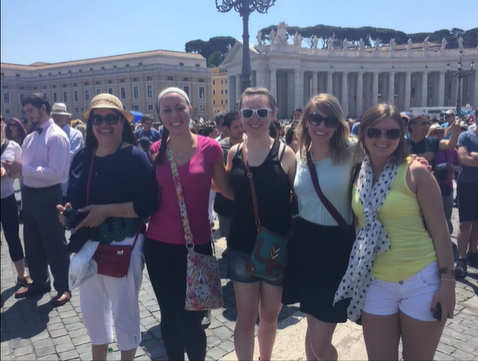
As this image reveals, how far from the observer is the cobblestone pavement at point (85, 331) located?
3.24 metres

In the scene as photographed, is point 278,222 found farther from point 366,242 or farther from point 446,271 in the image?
point 446,271

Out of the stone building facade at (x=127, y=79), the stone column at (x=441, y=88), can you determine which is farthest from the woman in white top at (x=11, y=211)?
the stone column at (x=441, y=88)

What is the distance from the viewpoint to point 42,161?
4.04 m

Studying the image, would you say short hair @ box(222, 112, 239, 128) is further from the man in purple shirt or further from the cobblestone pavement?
the cobblestone pavement

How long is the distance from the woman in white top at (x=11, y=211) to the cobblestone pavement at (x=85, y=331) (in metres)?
0.30

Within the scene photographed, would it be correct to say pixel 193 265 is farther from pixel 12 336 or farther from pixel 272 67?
pixel 272 67

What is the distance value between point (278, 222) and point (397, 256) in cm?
75

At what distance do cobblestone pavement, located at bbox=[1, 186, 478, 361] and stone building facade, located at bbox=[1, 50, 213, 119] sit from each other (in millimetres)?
60493

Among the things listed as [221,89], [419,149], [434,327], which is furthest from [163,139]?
[221,89]

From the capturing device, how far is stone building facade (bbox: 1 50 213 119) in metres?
64.0

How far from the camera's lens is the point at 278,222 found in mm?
2545

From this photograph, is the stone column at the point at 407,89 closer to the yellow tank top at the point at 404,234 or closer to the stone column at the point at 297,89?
the stone column at the point at 297,89

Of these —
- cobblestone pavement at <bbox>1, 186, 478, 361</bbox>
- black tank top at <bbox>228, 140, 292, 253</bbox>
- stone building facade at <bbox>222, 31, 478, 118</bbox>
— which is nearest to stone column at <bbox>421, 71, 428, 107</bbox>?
stone building facade at <bbox>222, 31, 478, 118</bbox>

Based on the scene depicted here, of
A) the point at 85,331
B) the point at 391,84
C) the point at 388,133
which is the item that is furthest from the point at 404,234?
the point at 391,84
